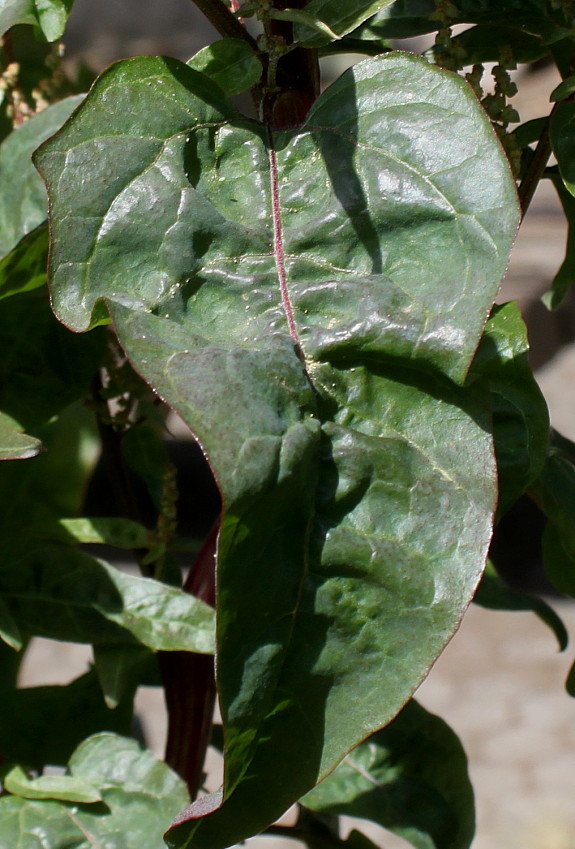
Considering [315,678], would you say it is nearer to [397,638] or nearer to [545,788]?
[397,638]

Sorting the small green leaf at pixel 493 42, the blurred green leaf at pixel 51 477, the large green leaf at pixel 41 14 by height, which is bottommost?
the blurred green leaf at pixel 51 477

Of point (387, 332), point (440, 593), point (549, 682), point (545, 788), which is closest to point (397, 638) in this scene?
point (440, 593)

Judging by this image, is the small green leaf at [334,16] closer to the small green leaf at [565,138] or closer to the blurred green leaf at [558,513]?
the small green leaf at [565,138]

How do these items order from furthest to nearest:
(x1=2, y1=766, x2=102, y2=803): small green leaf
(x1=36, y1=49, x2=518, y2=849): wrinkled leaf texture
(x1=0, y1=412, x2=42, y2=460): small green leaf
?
(x1=2, y1=766, x2=102, y2=803): small green leaf < (x1=0, y1=412, x2=42, y2=460): small green leaf < (x1=36, y1=49, x2=518, y2=849): wrinkled leaf texture

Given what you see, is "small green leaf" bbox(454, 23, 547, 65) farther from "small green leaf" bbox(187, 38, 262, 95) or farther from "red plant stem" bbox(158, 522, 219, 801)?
"red plant stem" bbox(158, 522, 219, 801)

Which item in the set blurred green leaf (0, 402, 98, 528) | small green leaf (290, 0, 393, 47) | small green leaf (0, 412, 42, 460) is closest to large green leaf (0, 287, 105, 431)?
blurred green leaf (0, 402, 98, 528)

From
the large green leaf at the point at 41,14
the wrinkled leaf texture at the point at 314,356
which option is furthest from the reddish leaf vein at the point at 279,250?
the large green leaf at the point at 41,14
